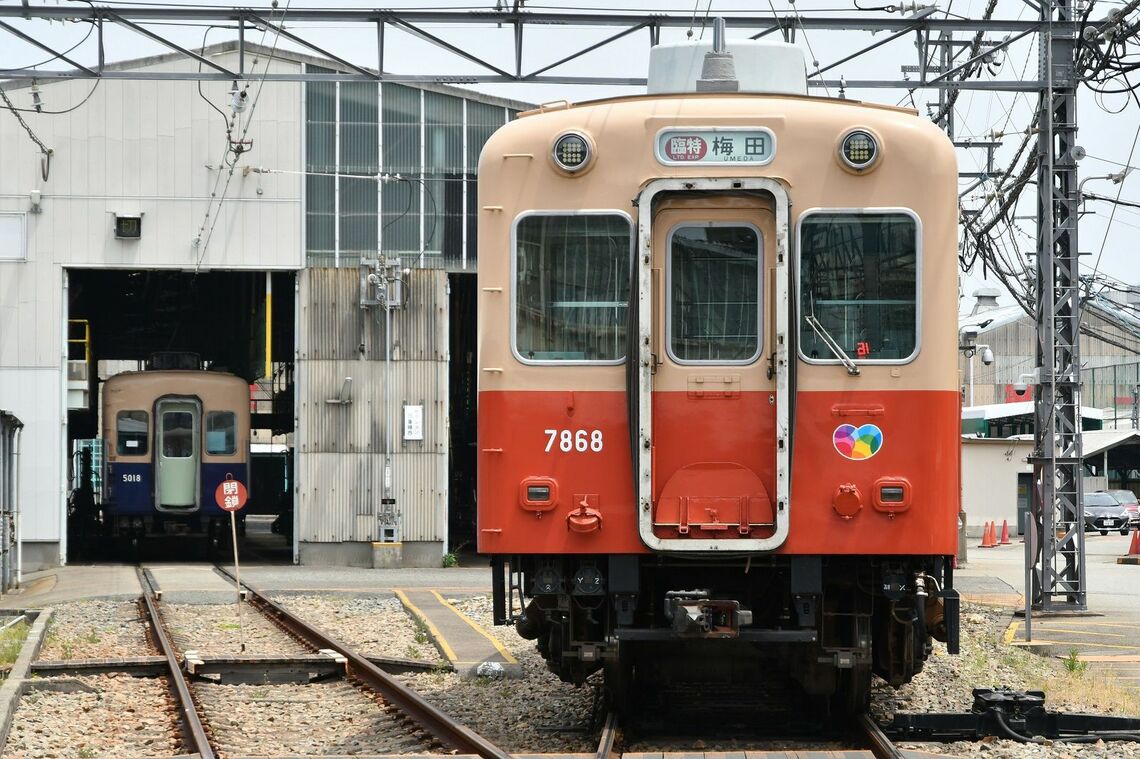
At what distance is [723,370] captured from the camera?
313 inches

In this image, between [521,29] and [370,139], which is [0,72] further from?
[370,139]

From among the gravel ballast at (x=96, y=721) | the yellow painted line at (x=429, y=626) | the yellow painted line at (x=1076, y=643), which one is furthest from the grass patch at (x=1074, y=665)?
the gravel ballast at (x=96, y=721)

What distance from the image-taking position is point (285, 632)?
52.4ft

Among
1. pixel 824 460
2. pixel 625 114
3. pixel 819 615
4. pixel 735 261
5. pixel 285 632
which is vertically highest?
pixel 625 114

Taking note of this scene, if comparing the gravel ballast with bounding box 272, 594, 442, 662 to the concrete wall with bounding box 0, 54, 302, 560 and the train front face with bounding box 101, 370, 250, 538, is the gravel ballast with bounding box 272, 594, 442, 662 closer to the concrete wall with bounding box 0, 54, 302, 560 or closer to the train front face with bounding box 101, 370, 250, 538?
the concrete wall with bounding box 0, 54, 302, 560

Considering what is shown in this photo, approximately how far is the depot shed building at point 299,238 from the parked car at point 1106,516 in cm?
2357

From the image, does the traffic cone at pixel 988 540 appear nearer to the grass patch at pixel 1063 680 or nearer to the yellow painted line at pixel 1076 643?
the yellow painted line at pixel 1076 643

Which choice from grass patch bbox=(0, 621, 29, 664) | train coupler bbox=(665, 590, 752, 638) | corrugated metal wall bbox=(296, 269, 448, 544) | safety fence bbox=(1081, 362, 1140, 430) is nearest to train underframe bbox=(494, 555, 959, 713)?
train coupler bbox=(665, 590, 752, 638)

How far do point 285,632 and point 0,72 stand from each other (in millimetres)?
6789

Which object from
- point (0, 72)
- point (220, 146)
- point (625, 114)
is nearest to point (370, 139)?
point (220, 146)

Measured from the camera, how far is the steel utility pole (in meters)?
17.0

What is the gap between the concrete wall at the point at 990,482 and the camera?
3966 cm

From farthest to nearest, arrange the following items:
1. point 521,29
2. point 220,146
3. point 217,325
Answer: point 217,325 → point 220,146 → point 521,29

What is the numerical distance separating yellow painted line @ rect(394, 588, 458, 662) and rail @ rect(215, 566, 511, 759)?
0.77m
